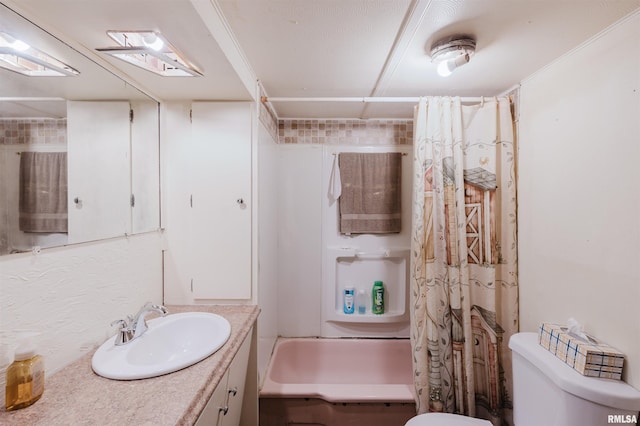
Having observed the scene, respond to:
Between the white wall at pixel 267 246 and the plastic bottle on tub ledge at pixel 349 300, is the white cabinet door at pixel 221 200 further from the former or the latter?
the plastic bottle on tub ledge at pixel 349 300

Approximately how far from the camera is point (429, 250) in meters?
1.48

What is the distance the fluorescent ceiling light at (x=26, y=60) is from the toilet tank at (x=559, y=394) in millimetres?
2150

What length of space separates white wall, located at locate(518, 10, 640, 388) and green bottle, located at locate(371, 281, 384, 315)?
937mm

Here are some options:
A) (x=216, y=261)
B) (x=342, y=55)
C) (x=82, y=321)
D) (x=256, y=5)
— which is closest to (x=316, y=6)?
(x=256, y=5)

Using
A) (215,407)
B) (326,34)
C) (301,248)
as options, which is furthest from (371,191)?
(215,407)

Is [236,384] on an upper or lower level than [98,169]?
lower

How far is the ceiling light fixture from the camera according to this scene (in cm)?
107

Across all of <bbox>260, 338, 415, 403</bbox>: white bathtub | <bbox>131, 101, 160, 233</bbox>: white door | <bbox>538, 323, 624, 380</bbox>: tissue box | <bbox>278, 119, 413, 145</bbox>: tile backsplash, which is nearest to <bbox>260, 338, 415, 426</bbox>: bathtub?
<bbox>260, 338, 415, 403</bbox>: white bathtub

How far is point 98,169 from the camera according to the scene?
1.02 m

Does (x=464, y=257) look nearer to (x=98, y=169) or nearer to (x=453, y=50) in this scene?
(x=453, y=50)

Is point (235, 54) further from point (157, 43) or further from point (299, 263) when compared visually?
point (299, 263)

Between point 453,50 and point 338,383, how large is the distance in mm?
2388

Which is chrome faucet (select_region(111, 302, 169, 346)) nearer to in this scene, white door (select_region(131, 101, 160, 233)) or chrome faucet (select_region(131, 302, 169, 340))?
Result: chrome faucet (select_region(131, 302, 169, 340))

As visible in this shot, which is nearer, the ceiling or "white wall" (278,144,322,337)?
the ceiling
